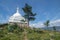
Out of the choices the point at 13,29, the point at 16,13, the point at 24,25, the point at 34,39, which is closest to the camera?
the point at 34,39

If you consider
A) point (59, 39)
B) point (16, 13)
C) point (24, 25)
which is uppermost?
point (16, 13)

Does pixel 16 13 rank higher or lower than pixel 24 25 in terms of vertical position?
higher

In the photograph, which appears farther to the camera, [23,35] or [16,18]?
[16,18]

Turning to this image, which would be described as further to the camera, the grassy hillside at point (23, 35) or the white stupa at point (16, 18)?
the white stupa at point (16, 18)

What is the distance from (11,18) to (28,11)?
440 centimetres

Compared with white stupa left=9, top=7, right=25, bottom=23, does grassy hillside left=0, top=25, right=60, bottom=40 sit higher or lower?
lower

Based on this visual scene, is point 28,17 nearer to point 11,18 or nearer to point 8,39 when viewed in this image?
point 11,18

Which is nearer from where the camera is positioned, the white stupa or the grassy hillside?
the grassy hillside

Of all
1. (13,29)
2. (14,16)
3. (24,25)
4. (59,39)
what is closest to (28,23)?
(24,25)

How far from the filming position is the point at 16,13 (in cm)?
3925

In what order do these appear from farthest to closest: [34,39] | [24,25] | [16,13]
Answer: [16,13]
[24,25]
[34,39]

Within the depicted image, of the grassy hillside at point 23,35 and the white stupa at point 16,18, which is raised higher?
the white stupa at point 16,18

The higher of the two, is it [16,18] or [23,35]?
[16,18]

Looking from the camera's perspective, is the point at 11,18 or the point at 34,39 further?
the point at 11,18
